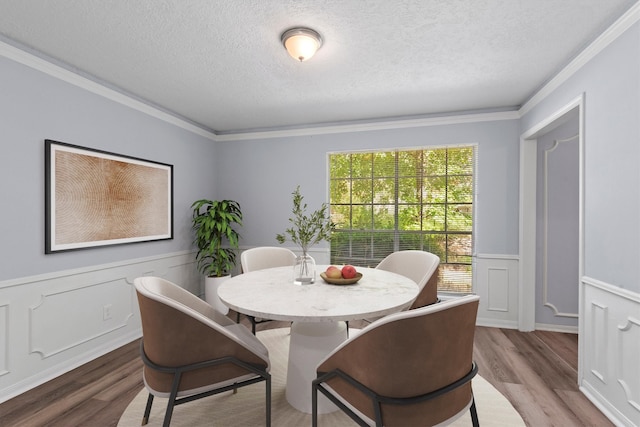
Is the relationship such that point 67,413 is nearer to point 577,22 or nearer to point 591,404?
point 591,404

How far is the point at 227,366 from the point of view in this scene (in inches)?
59.7

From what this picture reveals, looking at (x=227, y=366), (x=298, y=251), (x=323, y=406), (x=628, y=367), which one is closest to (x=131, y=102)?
(x=298, y=251)

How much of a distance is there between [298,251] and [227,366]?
9.14 feet

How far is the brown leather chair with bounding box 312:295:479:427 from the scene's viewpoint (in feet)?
3.64

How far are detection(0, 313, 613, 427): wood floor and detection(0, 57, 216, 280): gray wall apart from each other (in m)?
0.84

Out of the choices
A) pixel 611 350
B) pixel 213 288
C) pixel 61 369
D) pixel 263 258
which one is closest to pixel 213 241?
pixel 213 288

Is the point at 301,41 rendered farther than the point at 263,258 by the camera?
No

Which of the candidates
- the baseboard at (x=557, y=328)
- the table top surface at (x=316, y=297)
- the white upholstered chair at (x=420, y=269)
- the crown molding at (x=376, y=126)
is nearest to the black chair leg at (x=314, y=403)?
the table top surface at (x=316, y=297)

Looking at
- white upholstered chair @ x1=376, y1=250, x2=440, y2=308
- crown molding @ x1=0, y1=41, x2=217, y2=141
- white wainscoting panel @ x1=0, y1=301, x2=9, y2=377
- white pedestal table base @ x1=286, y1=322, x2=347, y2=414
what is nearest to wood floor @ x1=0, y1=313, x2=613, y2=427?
white wainscoting panel @ x1=0, y1=301, x2=9, y2=377

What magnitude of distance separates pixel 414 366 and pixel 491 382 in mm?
1755

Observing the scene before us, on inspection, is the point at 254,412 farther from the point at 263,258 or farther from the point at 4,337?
the point at 4,337

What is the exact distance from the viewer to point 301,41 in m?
2.07

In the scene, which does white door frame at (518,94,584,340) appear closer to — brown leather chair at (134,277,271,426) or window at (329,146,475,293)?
window at (329,146,475,293)

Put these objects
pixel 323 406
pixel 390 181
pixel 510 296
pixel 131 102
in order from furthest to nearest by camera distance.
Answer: pixel 390 181 < pixel 510 296 < pixel 131 102 < pixel 323 406
